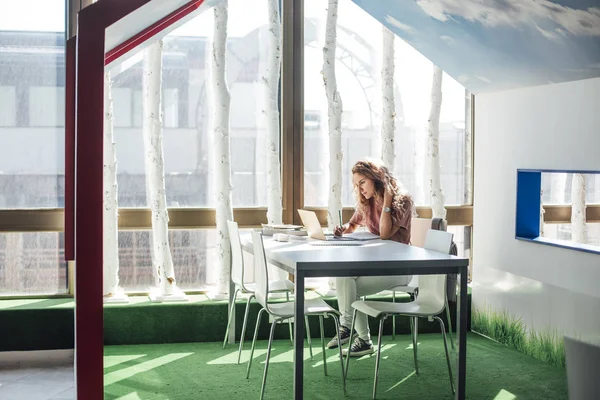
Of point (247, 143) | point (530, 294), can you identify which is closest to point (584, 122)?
point (530, 294)

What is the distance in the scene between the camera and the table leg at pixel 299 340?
4246 mm

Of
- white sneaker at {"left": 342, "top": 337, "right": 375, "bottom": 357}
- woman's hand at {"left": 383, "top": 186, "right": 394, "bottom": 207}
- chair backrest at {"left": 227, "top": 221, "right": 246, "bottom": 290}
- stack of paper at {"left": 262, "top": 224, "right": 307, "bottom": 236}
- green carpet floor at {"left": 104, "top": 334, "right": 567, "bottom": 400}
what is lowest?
green carpet floor at {"left": 104, "top": 334, "right": 567, "bottom": 400}

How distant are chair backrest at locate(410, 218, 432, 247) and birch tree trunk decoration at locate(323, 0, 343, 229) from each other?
3.57ft

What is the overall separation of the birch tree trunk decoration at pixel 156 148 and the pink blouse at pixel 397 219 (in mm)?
1737

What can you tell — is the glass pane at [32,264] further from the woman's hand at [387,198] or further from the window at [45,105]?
the woman's hand at [387,198]

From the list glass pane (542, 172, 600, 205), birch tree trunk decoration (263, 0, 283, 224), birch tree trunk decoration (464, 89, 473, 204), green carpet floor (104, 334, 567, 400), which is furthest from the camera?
birch tree trunk decoration (464, 89, 473, 204)

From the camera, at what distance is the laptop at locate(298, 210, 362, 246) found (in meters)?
5.47

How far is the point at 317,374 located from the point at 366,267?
146 cm

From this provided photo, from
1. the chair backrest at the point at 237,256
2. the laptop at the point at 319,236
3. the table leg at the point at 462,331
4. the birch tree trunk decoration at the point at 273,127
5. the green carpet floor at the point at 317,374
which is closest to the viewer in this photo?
the table leg at the point at 462,331

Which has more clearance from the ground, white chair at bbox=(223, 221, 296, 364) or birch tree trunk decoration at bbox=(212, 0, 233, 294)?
birch tree trunk decoration at bbox=(212, 0, 233, 294)

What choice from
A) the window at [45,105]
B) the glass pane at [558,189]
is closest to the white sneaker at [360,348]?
the glass pane at [558,189]

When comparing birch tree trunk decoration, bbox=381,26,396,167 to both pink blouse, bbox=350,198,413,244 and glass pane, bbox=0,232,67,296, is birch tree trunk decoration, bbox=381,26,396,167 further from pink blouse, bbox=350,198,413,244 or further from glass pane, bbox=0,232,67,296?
glass pane, bbox=0,232,67,296

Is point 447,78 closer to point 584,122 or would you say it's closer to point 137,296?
point 584,122

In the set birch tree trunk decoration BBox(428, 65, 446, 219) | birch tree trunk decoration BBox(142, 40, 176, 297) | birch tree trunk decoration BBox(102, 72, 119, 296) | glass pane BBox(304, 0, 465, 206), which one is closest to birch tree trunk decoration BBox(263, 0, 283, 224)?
glass pane BBox(304, 0, 465, 206)
